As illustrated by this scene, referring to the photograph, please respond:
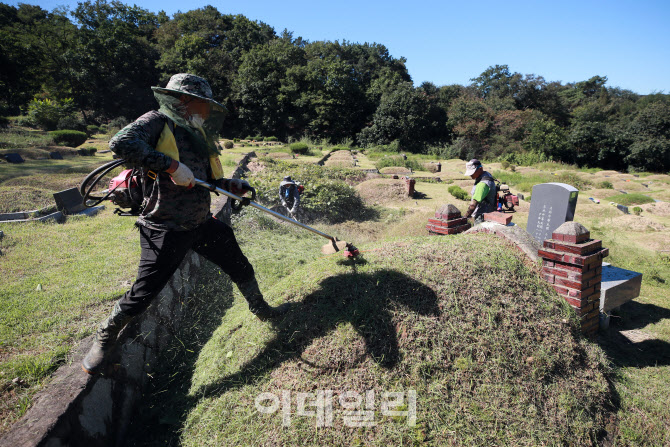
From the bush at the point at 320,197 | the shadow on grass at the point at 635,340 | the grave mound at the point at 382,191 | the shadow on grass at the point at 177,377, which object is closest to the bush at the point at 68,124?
the bush at the point at 320,197

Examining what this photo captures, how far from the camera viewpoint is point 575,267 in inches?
120

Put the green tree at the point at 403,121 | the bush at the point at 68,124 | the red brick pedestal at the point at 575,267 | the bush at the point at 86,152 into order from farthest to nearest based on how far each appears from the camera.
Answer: the green tree at the point at 403,121 → the bush at the point at 68,124 → the bush at the point at 86,152 → the red brick pedestal at the point at 575,267

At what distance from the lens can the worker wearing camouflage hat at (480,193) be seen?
18.0 ft

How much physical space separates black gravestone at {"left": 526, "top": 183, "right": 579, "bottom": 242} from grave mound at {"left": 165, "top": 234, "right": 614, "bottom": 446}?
7.04 ft

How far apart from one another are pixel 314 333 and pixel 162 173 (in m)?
1.59

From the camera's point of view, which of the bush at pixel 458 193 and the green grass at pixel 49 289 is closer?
the green grass at pixel 49 289

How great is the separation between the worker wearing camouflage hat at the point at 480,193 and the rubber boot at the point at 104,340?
482 centimetres

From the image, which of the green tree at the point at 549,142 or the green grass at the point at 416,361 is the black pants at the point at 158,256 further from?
the green tree at the point at 549,142

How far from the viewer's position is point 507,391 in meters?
2.39

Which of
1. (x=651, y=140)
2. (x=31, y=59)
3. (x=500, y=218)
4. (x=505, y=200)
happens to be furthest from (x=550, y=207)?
(x=31, y=59)

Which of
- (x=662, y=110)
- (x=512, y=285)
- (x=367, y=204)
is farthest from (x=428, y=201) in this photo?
(x=662, y=110)

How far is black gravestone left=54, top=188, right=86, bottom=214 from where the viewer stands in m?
6.00

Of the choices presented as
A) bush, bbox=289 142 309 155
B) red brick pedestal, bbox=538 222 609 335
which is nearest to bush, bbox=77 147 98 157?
bush, bbox=289 142 309 155

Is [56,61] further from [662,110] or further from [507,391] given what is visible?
[662,110]
